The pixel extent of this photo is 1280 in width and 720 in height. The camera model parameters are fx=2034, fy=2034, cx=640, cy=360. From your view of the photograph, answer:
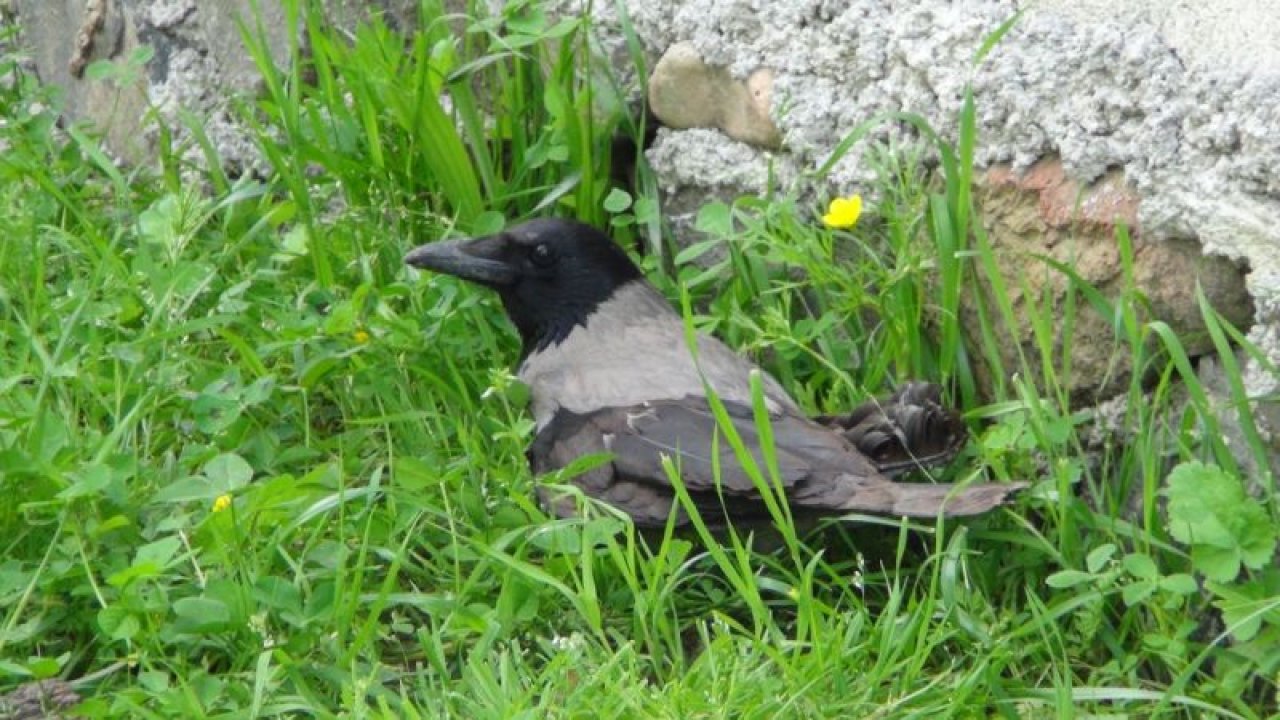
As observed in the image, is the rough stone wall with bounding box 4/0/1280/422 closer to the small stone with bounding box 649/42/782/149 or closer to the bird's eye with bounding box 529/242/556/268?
the small stone with bounding box 649/42/782/149

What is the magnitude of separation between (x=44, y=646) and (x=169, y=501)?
0.39 m

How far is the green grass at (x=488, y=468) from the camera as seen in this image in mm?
3535

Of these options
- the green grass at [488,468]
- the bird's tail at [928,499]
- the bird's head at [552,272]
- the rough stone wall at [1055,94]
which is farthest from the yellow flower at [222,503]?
the rough stone wall at [1055,94]

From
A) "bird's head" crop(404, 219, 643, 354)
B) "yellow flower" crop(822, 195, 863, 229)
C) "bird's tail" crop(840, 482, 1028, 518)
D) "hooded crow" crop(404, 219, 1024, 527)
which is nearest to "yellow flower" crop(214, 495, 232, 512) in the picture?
"hooded crow" crop(404, 219, 1024, 527)

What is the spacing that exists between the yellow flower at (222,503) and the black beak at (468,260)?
92 centimetres

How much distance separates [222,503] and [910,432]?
4.39 feet

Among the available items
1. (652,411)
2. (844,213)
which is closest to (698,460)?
(652,411)

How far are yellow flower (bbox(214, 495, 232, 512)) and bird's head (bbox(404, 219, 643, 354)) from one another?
1049 mm

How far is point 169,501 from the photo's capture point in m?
3.94

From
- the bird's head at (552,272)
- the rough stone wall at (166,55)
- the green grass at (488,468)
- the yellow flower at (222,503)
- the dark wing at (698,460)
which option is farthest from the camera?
the rough stone wall at (166,55)

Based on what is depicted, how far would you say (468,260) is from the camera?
4.69 m

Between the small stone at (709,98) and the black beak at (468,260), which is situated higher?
the small stone at (709,98)

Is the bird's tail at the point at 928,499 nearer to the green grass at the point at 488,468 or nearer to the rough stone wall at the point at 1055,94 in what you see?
the green grass at the point at 488,468

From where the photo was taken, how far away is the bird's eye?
4801 mm
